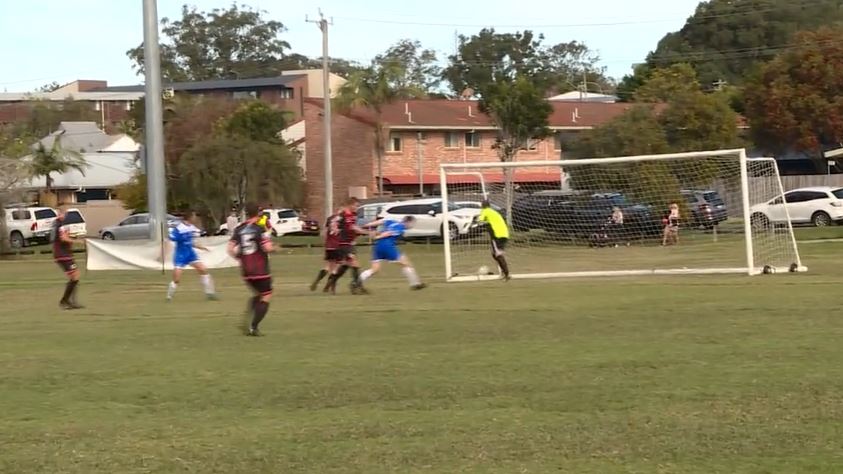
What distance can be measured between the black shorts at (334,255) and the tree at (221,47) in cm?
10183

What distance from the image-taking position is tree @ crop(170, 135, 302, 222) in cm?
4866

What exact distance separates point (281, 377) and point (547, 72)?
357 feet

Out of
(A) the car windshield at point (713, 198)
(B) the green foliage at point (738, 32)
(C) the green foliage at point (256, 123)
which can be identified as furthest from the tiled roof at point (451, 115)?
(A) the car windshield at point (713, 198)

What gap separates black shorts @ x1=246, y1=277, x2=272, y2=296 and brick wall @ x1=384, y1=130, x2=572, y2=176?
48744 mm

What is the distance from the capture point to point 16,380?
456 inches

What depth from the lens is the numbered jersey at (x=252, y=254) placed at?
14562 millimetres

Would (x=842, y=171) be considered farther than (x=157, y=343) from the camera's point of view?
Yes

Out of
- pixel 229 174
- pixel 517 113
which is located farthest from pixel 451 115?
pixel 229 174

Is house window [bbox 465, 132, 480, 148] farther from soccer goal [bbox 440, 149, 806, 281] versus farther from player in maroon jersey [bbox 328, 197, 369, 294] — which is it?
player in maroon jersey [bbox 328, 197, 369, 294]

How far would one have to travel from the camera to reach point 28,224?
5059 cm

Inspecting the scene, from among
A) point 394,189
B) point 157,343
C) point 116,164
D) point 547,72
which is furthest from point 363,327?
point 547,72

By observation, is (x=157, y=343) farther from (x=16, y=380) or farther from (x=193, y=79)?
(x=193, y=79)

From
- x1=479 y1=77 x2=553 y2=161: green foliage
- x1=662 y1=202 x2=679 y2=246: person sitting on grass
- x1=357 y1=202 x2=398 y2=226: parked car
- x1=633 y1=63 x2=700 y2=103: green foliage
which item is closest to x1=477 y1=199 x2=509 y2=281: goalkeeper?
x1=662 y1=202 x2=679 y2=246: person sitting on grass

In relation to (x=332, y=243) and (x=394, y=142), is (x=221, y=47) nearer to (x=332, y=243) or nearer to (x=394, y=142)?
(x=394, y=142)
